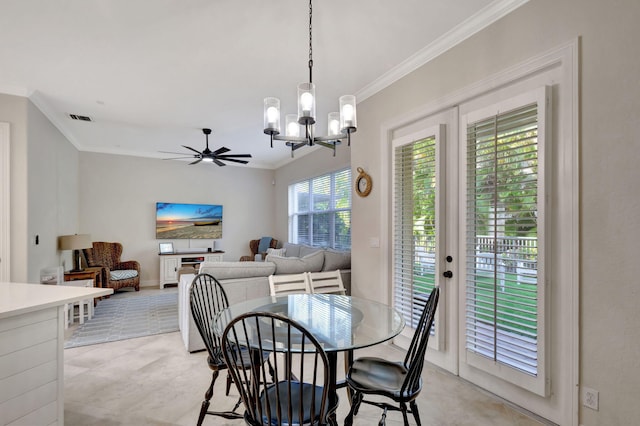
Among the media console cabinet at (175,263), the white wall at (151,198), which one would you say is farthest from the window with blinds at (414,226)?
the white wall at (151,198)

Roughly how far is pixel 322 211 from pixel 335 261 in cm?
242

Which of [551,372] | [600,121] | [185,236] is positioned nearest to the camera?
[600,121]

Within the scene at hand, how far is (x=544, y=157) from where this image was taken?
2049 millimetres

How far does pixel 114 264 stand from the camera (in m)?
6.44

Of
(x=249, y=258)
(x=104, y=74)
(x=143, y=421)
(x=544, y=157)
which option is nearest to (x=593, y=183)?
A: (x=544, y=157)

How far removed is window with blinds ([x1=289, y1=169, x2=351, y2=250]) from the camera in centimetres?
564

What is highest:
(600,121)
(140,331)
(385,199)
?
(600,121)

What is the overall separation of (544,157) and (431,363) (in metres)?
1.96

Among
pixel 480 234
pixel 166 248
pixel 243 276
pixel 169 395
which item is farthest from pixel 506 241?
pixel 166 248

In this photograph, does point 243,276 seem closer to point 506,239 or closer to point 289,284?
point 289,284

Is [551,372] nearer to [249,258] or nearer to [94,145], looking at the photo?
[249,258]

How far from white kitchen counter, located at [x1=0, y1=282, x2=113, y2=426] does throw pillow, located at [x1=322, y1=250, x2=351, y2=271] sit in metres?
2.42

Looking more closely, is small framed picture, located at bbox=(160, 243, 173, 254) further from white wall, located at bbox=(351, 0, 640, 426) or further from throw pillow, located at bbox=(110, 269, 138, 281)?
white wall, located at bbox=(351, 0, 640, 426)

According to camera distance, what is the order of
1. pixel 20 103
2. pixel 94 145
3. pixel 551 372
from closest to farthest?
pixel 551 372, pixel 20 103, pixel 94 145
